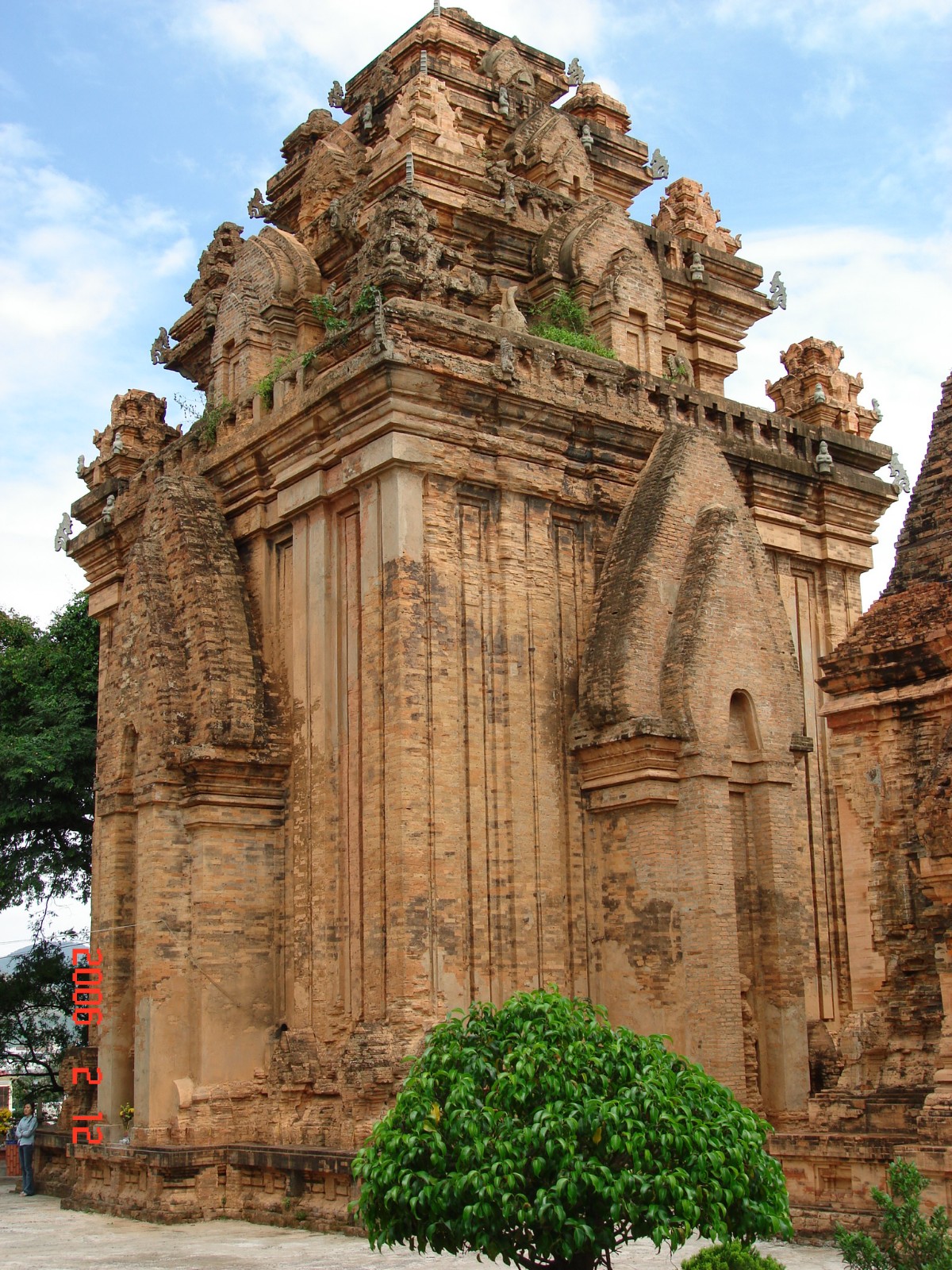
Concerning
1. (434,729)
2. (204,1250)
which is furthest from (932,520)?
(204,1250)

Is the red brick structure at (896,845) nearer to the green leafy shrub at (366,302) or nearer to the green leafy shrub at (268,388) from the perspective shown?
the green leafy shrub at (366,302)

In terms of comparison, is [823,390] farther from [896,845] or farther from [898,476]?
[896,845]

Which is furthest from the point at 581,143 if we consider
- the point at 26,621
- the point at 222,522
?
the point at 26,621

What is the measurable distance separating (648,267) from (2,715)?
44.0ft

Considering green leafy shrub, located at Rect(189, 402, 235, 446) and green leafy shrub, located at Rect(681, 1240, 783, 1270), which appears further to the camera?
green leafy shrub, located at Rect(189, 402, 235, 446)

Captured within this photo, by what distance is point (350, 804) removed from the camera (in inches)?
643

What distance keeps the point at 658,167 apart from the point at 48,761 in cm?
1357

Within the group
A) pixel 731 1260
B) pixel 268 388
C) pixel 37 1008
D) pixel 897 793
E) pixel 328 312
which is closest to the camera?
pixel 731 1260

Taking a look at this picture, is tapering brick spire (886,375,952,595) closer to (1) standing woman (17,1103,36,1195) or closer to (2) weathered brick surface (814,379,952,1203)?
(2) weathered brick surface (814,379,952,1203)

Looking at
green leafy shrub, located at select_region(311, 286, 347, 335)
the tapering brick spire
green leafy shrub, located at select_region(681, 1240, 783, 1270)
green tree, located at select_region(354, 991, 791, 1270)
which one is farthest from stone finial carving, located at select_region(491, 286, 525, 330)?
green leafy shrub, located at select_region(681, 1240, 783, 1270)

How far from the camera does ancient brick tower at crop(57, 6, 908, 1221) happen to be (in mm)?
15703

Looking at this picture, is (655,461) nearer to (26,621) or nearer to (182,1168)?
(182,1168)

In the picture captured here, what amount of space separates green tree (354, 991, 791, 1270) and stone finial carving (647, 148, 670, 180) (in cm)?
1763

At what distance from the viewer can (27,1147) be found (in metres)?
20.1
